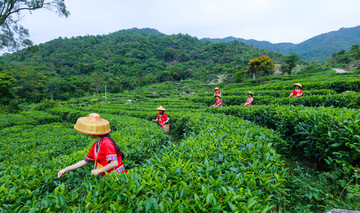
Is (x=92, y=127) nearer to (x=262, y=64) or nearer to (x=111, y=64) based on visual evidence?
(x=262, y=64)

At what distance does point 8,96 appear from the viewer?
18.7 meters

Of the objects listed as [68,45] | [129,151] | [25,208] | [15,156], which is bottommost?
[15,156]

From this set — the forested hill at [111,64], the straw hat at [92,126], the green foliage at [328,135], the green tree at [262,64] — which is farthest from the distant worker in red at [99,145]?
the forested hill at [111,64]

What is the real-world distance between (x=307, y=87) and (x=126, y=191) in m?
13.2

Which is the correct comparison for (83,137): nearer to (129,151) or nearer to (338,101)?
(129,151)

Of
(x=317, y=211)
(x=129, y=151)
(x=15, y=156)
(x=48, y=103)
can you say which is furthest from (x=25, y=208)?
(x=48, y=103)

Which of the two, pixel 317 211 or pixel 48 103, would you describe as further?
pixel 48 103

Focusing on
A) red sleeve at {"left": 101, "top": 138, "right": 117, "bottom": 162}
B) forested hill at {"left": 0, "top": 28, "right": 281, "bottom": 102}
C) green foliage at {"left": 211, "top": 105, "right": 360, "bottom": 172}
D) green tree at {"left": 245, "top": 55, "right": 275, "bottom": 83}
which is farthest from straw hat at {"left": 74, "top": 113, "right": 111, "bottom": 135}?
forested hill at {"left": 0, "top": 28, "right": 281, "bottom": 102}

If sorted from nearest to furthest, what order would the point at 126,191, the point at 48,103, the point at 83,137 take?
the point at 126,191 → the point at 83,137 → the point at 48,103

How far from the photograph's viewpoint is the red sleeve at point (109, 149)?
213cm

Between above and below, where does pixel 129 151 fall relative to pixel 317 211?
above

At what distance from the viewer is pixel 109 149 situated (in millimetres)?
2180

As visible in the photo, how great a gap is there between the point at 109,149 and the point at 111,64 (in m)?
78.4

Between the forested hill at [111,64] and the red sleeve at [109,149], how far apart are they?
43.2 m
